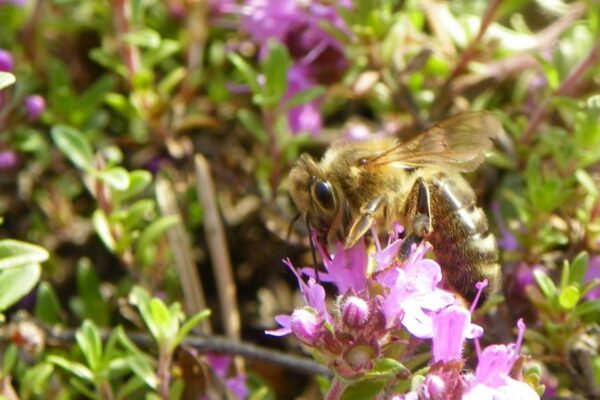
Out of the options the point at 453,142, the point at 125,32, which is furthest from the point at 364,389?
the point at 125,32

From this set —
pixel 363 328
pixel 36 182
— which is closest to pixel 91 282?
pixel 36 182

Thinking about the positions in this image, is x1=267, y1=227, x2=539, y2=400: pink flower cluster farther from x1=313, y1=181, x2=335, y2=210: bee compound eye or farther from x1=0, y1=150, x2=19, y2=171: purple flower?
x1=0, y1=150, x2=19, y2=171: purple flower

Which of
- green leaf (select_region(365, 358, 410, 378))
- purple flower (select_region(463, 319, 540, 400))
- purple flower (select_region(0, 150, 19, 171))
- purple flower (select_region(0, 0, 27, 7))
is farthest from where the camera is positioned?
purple flower (select_region(0, 0, 27, 7))

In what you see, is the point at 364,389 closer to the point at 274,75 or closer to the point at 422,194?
the point at 422,194

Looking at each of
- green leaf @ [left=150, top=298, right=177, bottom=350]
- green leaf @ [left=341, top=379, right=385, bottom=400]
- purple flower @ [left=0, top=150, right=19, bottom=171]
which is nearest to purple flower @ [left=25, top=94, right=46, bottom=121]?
purple flower @ [left=0, top=150, right=19, bottom=171]

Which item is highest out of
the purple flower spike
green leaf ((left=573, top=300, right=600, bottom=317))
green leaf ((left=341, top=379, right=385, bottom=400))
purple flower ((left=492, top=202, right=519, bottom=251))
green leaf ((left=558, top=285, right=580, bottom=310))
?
the purple flower spike

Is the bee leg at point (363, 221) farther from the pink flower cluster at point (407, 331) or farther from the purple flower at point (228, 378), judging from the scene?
the purple flower at point (228, 378)

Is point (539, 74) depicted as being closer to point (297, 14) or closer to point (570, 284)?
point (297, 14)
